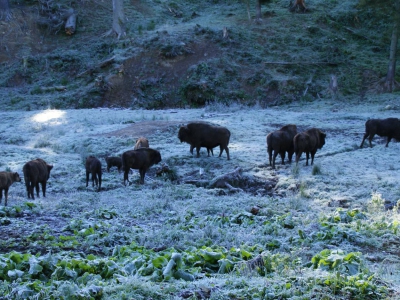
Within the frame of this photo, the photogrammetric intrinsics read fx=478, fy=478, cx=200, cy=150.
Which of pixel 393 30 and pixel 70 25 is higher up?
pixel 70 25

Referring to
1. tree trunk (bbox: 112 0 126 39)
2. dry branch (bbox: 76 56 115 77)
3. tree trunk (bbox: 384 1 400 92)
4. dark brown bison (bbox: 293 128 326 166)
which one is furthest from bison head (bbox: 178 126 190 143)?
tree trunk (bbox: 112 0 126 39)

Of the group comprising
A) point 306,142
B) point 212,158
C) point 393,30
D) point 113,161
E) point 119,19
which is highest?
point 119,19

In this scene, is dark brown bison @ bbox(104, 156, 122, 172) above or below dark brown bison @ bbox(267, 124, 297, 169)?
below

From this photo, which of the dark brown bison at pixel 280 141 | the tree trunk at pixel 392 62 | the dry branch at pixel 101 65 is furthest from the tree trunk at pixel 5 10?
the dark brown bison at pixel 280 141

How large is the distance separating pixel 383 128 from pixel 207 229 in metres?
13.3

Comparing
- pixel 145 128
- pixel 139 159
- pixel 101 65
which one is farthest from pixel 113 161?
pixel 101 65

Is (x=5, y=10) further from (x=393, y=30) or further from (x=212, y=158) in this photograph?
(x=212, y=158)

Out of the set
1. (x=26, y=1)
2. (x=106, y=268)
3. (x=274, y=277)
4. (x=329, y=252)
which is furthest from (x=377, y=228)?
(x=26, y=1)

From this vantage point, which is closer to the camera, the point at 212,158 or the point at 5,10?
the point at 212,158

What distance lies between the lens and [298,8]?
45.0m

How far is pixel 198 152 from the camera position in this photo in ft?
59.2

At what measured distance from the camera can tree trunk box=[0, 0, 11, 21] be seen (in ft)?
142

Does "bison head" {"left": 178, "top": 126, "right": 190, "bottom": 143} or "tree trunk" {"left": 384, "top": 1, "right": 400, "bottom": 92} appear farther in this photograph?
"tree trunk" {"left": 384, "top": 1, "right": 400, "bottom": 92}

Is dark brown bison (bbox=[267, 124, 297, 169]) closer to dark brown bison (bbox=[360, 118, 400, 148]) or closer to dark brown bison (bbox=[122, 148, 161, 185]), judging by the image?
dark brown bison (bbox=[122, 148, 161, 185])
